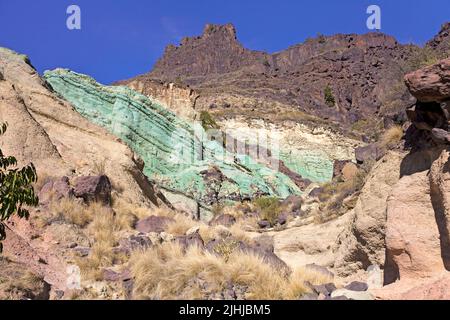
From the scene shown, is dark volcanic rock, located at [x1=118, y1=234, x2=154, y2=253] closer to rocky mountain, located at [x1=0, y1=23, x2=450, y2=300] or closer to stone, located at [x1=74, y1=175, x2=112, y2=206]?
rocky mountain, located at [x1=0, y1=23, x2=450, y2=300]

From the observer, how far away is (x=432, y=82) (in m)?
6.39

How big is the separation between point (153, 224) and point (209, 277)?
12.5 ft

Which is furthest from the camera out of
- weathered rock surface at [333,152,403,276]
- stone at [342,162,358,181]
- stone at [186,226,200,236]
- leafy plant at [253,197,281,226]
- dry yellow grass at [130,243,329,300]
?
stone at [342,162,358,181]

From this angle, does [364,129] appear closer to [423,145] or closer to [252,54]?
[423,145]

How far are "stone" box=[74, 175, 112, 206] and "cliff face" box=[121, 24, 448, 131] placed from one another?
2140 centimetres

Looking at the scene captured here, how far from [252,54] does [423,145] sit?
158m

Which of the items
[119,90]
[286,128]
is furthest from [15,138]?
[286,128]

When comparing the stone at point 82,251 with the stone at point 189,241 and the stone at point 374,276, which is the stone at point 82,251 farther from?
the stone at point 374,276

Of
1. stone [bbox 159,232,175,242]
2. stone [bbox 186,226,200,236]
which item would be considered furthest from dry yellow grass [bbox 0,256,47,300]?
stone [bbox 186,226,200,236]

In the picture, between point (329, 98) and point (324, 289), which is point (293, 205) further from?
point (329, 98)

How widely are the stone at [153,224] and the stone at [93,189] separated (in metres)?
0.86

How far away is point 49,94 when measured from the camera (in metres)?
14.6

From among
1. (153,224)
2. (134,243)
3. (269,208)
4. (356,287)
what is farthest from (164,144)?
(356,287)

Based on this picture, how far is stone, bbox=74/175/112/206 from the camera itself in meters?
9.88
